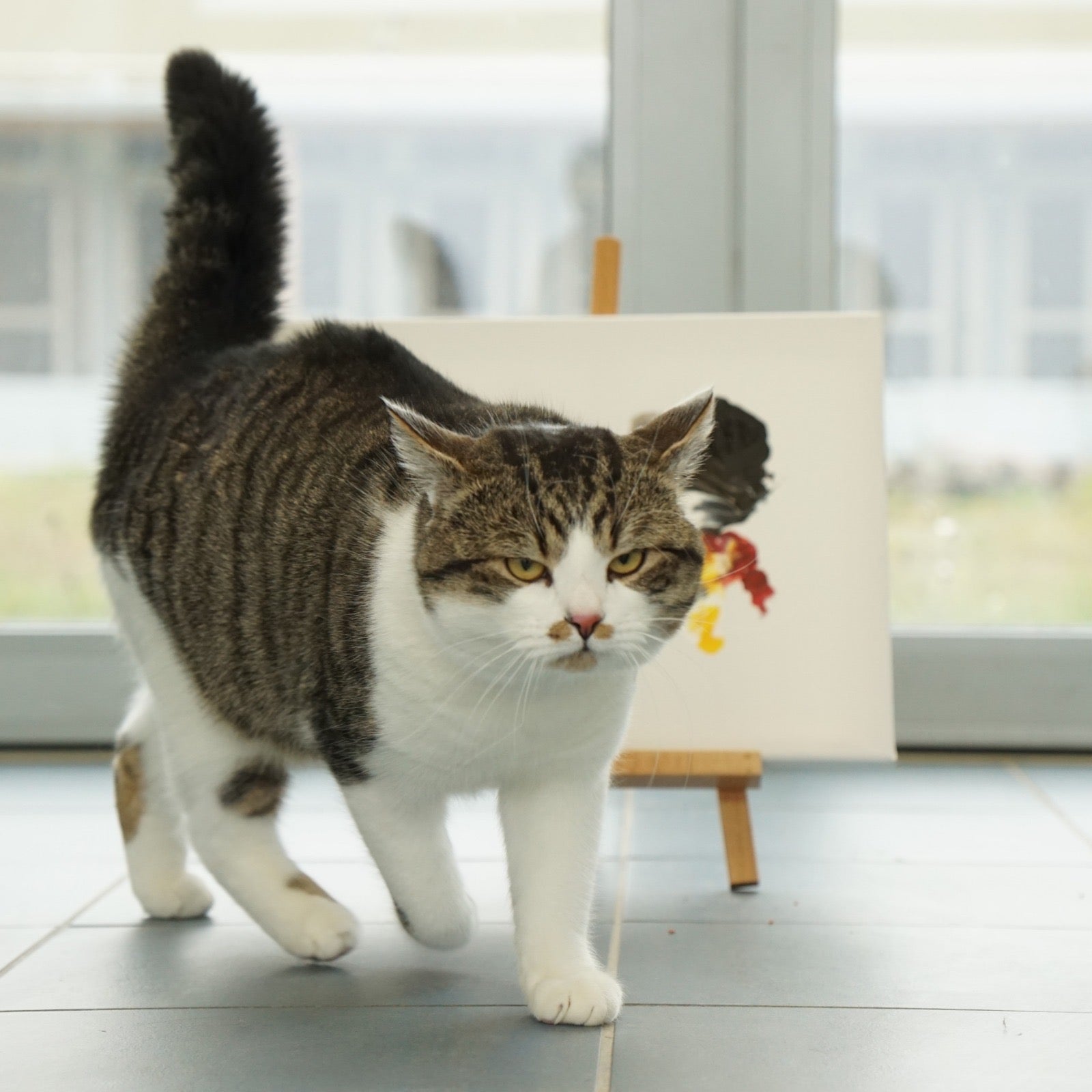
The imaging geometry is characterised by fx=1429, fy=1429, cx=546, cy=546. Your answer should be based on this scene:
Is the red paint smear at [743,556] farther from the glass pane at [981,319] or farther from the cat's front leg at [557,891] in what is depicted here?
the glass pane at [981,319]

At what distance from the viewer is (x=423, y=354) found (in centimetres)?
217

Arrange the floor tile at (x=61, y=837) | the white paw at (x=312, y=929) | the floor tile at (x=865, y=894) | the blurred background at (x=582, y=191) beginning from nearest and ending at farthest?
the white paw at (x=312, y=929) → the floor tile at (x=865, y=894) → the floor tile at (x=61, y=837) → the blurred background at (x=582, y=191)

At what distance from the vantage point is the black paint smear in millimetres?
2119

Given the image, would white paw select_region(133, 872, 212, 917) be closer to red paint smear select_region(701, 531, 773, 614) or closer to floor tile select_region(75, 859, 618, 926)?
floor tile select_region(75, 859, 618, 926)

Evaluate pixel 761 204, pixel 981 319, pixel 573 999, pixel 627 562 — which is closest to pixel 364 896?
pixel 573 999

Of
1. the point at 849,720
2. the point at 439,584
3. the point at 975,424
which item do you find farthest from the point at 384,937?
the point at 975,424

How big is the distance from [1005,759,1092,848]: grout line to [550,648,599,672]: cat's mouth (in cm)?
128

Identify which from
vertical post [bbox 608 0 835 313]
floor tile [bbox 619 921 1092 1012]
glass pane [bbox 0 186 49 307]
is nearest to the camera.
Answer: floor tile [bbox 619 921 1092 1012]

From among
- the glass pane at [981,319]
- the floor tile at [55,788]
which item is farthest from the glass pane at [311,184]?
the glass pane at [981,319]

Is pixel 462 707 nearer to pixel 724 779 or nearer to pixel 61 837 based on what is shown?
pixel 724 779

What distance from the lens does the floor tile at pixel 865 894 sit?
185cm

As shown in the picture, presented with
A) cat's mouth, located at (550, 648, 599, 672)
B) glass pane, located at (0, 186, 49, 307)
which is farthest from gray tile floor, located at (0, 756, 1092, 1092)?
glass pane, located at (0, 186, 49, 307)

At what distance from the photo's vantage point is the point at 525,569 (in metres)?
1.34

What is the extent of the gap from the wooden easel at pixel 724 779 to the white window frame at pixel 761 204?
1027 millimetres
